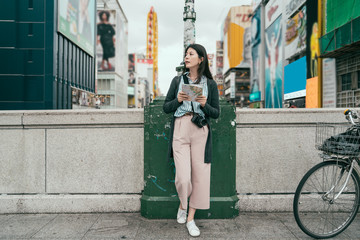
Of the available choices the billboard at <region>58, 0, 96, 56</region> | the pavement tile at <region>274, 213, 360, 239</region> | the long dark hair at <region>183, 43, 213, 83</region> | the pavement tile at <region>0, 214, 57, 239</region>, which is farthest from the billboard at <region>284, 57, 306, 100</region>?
the billboard at <region>58, 0, 96, 56</region>

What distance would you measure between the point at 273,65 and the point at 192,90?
51162 millimetres

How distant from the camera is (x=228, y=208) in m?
3.63

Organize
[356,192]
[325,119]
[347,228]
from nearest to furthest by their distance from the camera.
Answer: [356,192]
[347,228]
[325,119]

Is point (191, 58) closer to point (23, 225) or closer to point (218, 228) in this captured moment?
point (218, 228)

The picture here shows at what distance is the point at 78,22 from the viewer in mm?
53031

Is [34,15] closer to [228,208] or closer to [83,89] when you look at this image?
[83,89]

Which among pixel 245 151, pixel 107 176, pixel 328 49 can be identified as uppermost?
pixel 328 49

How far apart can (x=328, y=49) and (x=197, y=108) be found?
21522mm

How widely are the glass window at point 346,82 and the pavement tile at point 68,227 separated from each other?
850 inches

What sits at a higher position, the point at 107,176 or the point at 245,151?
the point at 245,151

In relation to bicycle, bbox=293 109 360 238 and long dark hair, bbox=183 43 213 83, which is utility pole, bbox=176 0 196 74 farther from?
bicycle, bbox=293 109 360 238

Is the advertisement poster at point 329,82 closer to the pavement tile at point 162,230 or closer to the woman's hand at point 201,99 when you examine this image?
the pavement tile at point 162,230

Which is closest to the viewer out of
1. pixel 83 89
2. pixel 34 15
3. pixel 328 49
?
pixel 328 49

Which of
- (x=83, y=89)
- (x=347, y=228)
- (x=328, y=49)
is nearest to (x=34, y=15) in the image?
(x=83, y=89)
